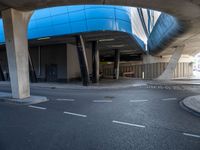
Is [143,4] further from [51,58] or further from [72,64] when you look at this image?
[51,58]

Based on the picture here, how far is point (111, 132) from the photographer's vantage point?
19.3 ft

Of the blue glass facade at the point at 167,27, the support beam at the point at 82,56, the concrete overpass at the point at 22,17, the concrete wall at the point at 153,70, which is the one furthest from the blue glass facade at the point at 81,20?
the concrete wall at the point at 153,70

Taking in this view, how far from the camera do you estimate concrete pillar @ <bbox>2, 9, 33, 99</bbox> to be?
11.2 m

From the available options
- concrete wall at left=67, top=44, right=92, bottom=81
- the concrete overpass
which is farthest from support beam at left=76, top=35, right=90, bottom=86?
the concrete overpass

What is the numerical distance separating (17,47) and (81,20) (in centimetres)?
878

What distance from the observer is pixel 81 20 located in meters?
18.6

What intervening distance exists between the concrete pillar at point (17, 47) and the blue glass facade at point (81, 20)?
7.26 m

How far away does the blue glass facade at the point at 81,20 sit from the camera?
1816 centimetres

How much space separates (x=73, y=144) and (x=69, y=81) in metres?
21.4

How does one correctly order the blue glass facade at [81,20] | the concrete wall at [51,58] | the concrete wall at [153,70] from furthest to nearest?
the concrete wall at [153,70]
the concrete wall at [51,58]
the blue glass facade at [81,20]

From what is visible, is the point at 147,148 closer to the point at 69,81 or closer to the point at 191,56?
the point at 69,81

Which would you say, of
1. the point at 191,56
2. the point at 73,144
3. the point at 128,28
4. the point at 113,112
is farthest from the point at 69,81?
the point at 191,56

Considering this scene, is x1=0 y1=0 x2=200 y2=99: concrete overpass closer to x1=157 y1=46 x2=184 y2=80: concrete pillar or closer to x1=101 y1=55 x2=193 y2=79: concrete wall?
x1=157 y1=46 x2=184 y2=80: concrete pillar

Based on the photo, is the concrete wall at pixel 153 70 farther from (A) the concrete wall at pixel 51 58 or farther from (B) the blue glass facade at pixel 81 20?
(B) the blue glass facade at pixel 81 20
